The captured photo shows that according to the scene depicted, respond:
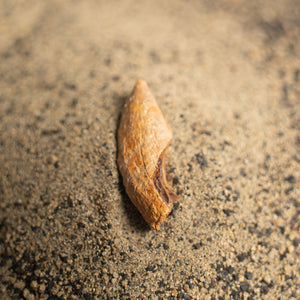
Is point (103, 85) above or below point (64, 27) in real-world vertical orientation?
below

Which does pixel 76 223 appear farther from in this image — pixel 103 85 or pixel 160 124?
pixel 103 85

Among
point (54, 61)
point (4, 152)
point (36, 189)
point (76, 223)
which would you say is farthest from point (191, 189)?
point (54, 61)

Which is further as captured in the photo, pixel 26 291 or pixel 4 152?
pixel 4 152
